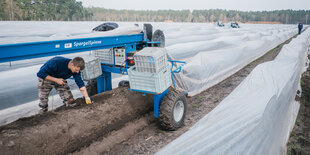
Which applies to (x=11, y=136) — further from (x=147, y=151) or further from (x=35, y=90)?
Answer: (x=35, y=90)

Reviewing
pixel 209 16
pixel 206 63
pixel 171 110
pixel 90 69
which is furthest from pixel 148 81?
pixel 209 16

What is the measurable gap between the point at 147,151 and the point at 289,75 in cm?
341

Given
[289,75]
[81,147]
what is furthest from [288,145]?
[81,147]

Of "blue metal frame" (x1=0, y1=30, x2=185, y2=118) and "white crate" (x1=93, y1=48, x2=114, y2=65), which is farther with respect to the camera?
"white crate" (x1=93, y1=48, x2=114, y2=65)

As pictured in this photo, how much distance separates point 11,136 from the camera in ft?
9.21

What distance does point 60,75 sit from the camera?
3906 millimetres

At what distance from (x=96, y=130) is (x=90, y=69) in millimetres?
1431

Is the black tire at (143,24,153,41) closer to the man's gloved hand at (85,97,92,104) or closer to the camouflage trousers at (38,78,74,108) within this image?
the man's gloved hand at (85,97,92,104)

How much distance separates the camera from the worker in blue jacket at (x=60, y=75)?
370 cm

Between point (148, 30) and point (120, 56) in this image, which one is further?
point (148, 30)

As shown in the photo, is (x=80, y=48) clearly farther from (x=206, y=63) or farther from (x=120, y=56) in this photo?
(x=206, y=63)

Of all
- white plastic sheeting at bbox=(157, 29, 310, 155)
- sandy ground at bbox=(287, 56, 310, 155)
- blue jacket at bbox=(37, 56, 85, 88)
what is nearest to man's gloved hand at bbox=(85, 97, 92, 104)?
blue jacket at bbox=(37, 56, 85, 88)

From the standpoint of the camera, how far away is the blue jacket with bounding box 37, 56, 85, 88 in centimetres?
375

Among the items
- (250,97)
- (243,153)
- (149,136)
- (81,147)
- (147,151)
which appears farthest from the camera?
(149,136)
